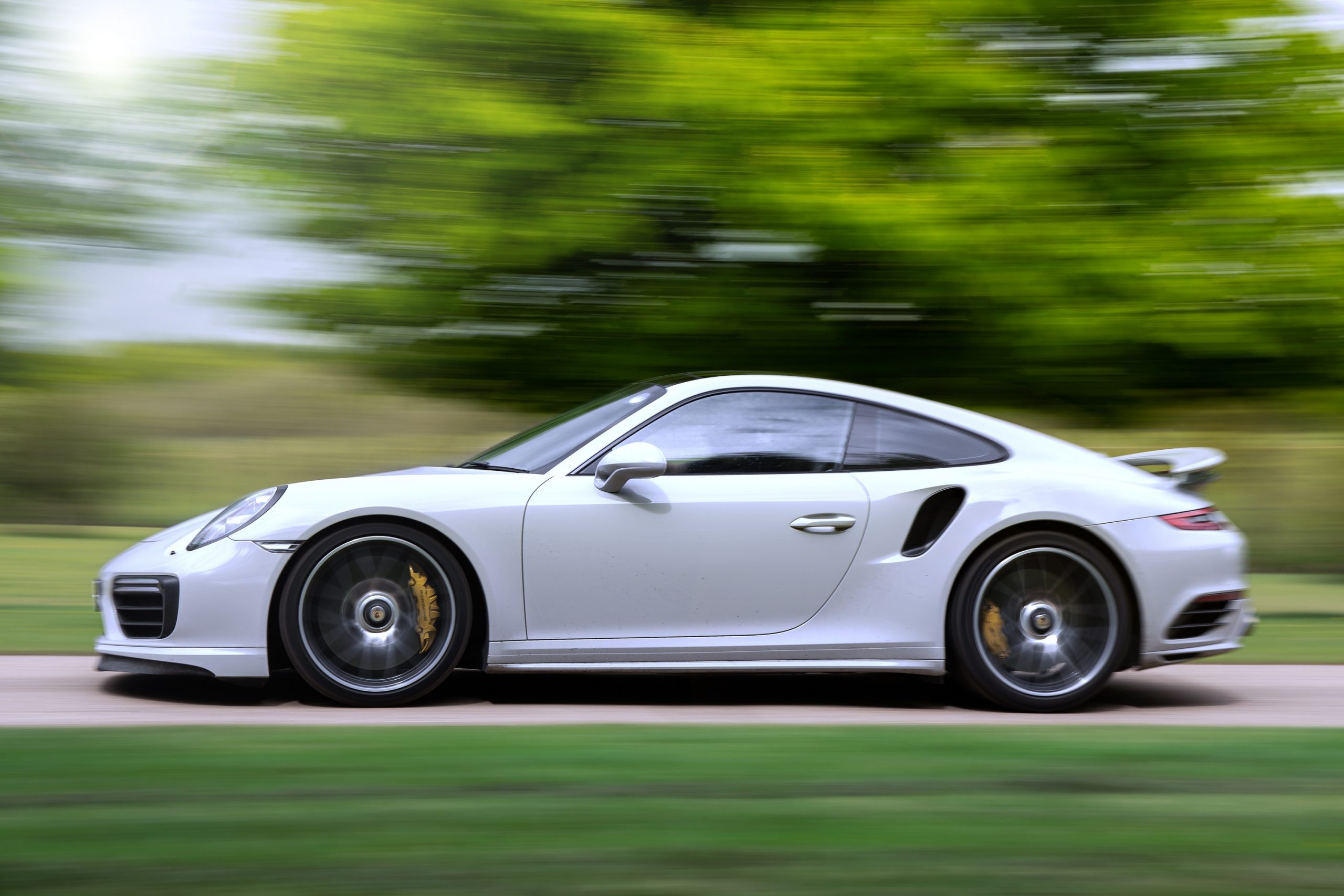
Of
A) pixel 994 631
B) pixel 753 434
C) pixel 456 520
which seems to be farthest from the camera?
pixel 753 434

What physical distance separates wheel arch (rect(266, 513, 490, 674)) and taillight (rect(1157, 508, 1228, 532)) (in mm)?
2473

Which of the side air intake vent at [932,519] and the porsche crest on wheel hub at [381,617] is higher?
the side air intake vent at [932,519]

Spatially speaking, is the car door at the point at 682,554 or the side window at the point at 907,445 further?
the side window at the point at 907,445

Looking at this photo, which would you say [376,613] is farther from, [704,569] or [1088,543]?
[1088,543]

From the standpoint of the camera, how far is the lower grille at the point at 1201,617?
497cm

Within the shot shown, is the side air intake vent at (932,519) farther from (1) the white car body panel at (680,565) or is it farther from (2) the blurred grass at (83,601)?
(2) the blurred grass at (83,601)

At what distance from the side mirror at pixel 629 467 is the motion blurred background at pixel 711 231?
5.73 metres

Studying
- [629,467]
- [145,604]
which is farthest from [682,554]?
[145,604]

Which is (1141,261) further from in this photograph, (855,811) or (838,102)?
(855,811)

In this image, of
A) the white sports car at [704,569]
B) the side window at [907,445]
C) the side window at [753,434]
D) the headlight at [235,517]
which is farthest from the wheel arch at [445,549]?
the side window at [907,445]

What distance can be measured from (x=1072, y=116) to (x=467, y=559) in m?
7.53

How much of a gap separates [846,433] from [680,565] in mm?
816

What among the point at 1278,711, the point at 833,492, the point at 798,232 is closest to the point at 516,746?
the point at 833,492

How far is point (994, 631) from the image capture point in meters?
4.95
